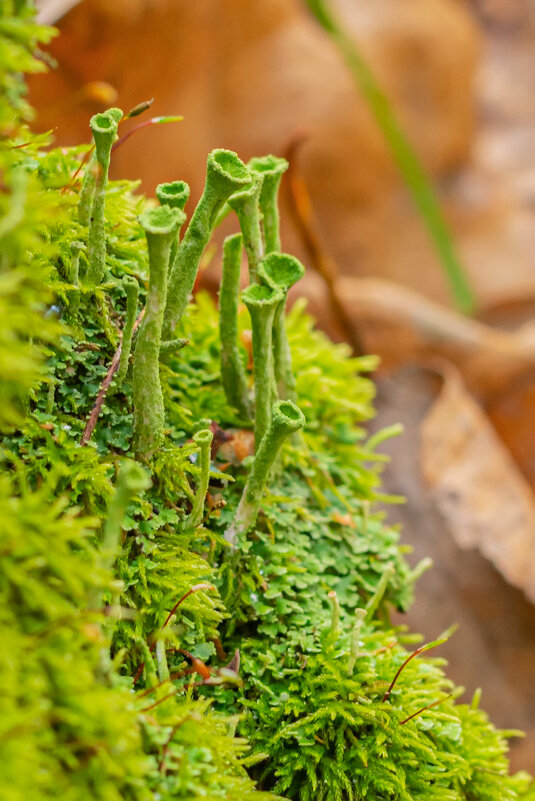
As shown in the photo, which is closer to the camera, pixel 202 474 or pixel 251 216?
pixel 202 474

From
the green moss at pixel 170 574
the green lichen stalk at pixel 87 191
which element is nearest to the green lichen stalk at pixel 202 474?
the green moss at pixel 170 574

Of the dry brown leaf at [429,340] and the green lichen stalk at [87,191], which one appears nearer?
the green lichen stalk at [87,191]

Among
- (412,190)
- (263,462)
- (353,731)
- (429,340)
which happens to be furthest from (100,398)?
(412,190)

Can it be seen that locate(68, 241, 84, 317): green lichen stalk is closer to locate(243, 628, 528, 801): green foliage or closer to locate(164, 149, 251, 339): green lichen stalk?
locate(164, 149, 251, 339): green lichen stalk

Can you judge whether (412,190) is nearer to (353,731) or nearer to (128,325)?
(128,325)

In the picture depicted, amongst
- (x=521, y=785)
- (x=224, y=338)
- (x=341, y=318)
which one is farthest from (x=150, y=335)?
(x=341, y=318)

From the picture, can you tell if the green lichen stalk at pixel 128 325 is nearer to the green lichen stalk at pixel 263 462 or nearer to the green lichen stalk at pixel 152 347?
the green lichen stalk at pixel 152 347

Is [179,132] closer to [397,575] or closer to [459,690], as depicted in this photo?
[397,575]
